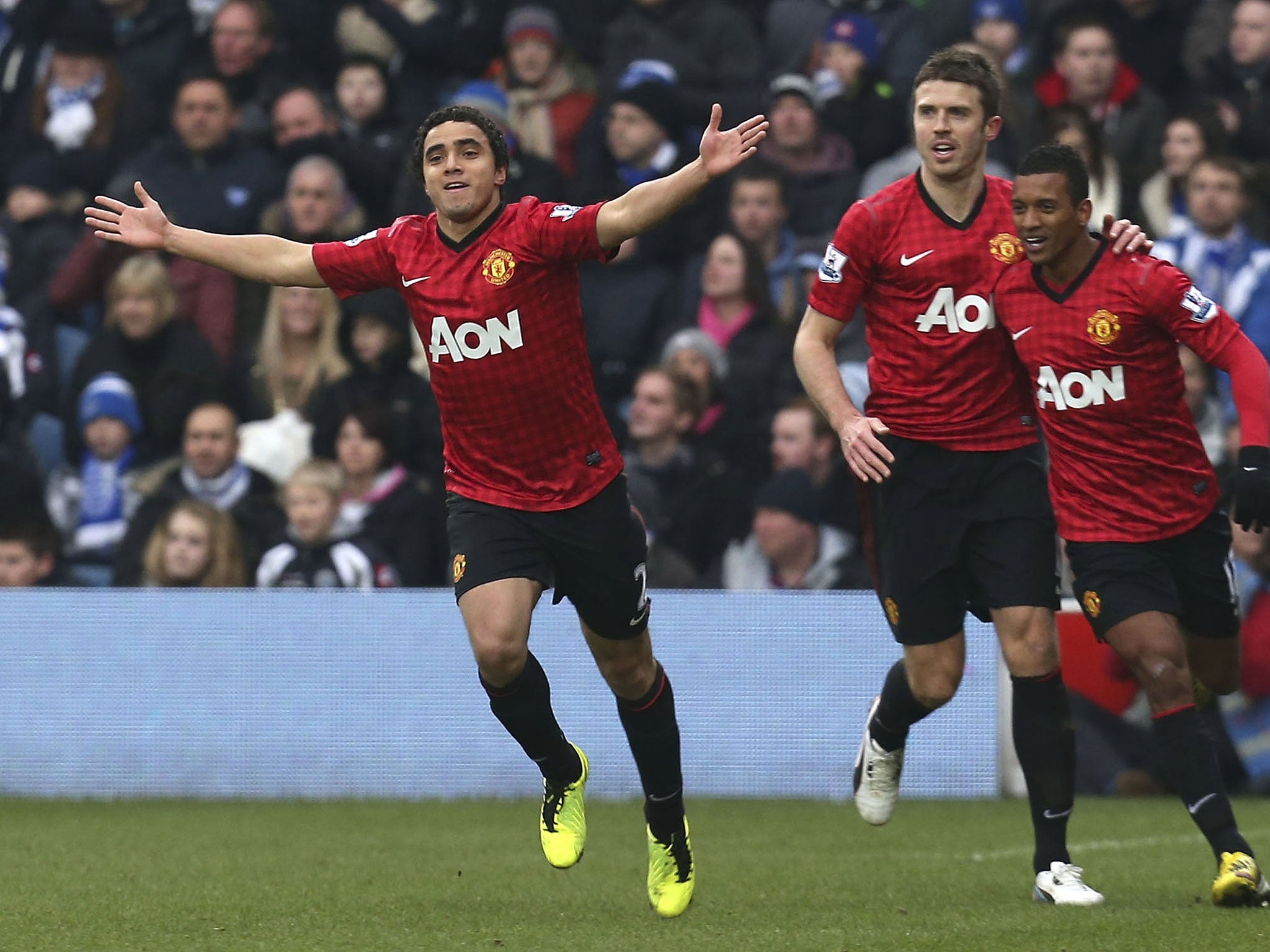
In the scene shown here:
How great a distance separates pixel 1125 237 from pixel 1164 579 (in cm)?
104

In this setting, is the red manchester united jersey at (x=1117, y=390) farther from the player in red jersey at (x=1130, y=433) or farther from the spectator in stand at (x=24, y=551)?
the spectator in stand at (x=24, y=551)

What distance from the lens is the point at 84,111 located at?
44.4 feet

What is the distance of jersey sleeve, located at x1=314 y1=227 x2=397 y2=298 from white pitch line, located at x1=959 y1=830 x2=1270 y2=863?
323cm

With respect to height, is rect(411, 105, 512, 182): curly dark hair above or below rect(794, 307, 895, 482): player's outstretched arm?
above

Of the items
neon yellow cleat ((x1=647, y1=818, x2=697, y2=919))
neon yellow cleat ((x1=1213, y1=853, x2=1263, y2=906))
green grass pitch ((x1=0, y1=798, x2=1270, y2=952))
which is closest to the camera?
A: green grass pitch ((x1=0, y1=798, x2=1270, y2=952))

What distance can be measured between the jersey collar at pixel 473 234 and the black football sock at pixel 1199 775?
2.49 meters

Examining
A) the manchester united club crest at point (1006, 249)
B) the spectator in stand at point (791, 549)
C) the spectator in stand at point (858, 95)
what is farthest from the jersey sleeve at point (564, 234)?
the spectator in stand at point (858, 95)

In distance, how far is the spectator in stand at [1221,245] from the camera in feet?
34.9

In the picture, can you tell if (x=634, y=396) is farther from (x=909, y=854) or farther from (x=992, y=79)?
(x=992, y=79)

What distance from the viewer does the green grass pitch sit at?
5.70 m

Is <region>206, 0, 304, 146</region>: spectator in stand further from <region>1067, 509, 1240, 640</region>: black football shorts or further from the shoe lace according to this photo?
<region>1067, 509, 1240, 640</region>: black football shorts

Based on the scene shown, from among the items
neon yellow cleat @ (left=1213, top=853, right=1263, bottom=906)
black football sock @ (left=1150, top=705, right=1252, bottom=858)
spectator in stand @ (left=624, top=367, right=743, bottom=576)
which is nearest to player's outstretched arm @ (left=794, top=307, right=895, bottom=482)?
black football sock @ (left=1150, top=705, right=1252, bottom=858)

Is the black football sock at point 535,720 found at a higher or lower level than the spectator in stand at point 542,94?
lower

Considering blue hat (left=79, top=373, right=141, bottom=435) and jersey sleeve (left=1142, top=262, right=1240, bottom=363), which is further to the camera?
blue hat (left=79, top=373, right=141, bottom=435)
